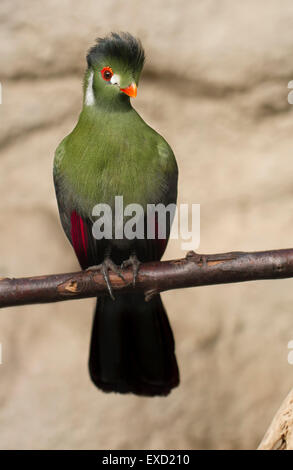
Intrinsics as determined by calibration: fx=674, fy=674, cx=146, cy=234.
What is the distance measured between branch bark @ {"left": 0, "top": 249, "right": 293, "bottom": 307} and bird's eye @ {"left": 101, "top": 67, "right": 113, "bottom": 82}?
618 mm

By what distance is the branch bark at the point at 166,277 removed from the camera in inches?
82.3

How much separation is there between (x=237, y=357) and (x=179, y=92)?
1.48 m

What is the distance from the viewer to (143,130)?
7.51 feet

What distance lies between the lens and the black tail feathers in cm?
250

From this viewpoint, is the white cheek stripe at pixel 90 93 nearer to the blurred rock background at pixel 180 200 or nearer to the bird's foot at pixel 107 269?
the bird's foot at pixel 107 269

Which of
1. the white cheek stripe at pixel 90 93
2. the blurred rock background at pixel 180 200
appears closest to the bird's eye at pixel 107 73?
the white cheek stripe at pixel 90 93

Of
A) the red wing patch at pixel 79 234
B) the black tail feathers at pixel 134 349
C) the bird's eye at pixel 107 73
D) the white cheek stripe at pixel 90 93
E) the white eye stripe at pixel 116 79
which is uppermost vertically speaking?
the white cheek stripe at pixel 90 93

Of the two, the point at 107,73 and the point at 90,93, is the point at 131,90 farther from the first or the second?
the point at 90,93

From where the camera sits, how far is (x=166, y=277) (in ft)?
7.00

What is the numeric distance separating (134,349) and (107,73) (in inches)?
40.2

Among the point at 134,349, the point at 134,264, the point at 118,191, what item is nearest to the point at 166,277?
the point at 134,264

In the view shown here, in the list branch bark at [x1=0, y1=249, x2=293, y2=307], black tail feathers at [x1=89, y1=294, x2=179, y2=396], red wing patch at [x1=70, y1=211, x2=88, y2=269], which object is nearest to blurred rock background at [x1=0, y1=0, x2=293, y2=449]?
black tail feathers at [x1=89, y1=294, x2=179, y2=396]

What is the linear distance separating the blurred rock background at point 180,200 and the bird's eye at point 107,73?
1504mm

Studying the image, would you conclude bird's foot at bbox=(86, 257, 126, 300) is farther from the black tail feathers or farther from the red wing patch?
the black tail feathers
